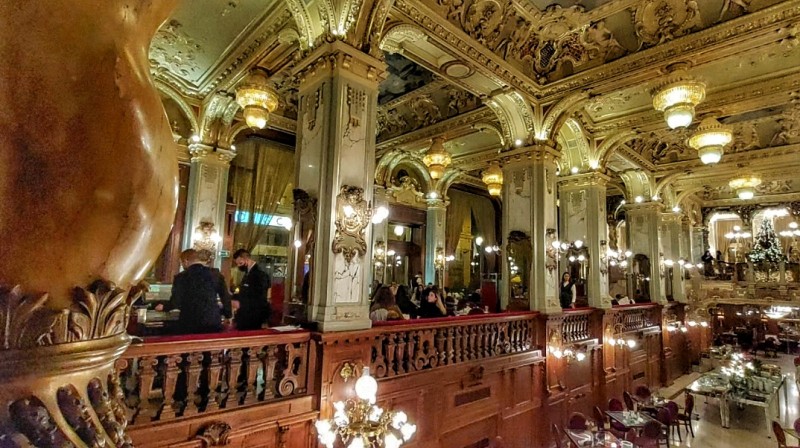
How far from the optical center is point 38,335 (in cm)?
49

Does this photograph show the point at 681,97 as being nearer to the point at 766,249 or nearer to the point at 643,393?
the point at 643,393

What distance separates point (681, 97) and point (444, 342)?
184 inches

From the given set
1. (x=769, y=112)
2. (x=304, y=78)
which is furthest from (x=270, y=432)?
(x=769, y=112)

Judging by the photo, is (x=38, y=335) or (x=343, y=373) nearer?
(x=38, y=335)

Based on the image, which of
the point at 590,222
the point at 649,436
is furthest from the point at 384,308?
the point at 590,222

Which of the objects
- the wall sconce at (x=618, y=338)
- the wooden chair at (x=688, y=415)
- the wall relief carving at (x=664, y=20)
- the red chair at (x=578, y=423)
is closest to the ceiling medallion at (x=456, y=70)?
the wall relief carving at (x=664, y=20)

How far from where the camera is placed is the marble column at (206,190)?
7.32m

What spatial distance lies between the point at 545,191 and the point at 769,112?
589cm

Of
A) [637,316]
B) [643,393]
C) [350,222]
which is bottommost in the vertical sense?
[643,393]

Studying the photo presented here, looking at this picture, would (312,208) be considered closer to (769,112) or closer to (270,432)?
(270,432)

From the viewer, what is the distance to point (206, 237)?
7.31 m

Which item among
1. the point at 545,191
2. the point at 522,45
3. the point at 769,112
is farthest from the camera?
the point at 769,112

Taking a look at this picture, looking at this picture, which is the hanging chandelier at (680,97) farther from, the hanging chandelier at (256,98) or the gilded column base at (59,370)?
the gilded column base at (59,370)

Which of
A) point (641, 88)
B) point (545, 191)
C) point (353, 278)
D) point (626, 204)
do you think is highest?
point (641, 88)
